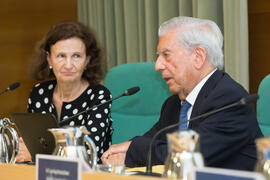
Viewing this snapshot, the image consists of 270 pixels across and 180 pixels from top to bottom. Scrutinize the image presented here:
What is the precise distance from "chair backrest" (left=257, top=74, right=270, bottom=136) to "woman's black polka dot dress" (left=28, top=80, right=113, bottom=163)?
105 centimetres

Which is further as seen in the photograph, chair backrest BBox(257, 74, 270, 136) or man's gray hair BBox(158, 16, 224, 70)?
man's gray hair BBox(158, 16, 224, 70)

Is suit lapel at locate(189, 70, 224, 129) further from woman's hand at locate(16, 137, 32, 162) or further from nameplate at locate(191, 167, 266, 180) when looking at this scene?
nameplate at locate(191, 167, 266, 180)

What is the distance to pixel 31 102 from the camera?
3.51m

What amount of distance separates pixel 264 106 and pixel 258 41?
1.07 metres

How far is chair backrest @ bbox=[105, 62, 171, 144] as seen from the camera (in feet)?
10.2

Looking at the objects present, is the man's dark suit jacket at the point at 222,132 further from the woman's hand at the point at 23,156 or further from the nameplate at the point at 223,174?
the nameplate at the point at 223,174

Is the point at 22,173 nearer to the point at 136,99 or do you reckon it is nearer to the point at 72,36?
the point at 136,99

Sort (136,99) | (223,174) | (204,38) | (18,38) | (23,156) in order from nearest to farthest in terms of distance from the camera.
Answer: (223,174)
(204,38)
(23,156)
(136,99)
(18,38)

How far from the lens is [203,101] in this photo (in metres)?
2.36

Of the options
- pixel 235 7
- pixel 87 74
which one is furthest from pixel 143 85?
pixel 235 7

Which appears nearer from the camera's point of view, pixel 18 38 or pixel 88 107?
pixel 88 107

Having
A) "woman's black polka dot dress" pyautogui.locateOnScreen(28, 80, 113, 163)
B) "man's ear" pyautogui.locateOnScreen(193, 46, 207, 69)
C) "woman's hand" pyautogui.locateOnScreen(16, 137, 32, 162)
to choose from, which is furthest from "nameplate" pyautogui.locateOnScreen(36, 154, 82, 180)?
"woman's black polka dot dress" pyautogui.locateOnScreen(28, 80, 113, 163)

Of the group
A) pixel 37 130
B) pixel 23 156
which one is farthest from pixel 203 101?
pixel 23 156

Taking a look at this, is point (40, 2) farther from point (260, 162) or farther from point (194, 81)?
point (260, 162)
